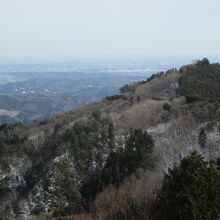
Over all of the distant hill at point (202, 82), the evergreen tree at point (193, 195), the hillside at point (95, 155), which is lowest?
the hillside at point (95, 155)

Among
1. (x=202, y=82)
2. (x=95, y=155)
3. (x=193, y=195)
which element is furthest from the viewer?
(x=202, y=82)

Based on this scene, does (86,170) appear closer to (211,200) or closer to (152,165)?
(152,165)

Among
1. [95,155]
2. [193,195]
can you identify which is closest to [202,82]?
[95,155]

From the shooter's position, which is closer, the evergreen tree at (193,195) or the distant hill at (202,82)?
the evergreen tree at (193,195)

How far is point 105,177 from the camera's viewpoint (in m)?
21.7

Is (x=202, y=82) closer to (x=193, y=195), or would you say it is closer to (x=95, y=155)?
(x=95, y=155)

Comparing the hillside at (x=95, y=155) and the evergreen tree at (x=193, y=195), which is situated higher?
the evergreen tree at (x=193, y=195)

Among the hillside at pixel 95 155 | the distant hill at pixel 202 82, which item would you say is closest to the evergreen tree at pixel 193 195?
the hillside at pixel 95 155

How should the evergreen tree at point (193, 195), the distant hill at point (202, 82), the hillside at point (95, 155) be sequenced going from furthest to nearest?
the distant hill at point (202, 82)
the hillside at point (95, 155)
the evergreen tree at point (193, 195)

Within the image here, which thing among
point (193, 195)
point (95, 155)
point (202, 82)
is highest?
point (202, 82)

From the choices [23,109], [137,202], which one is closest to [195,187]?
[137,202]

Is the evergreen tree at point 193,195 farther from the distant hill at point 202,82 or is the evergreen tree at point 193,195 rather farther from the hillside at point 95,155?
the distant hill at point 202,82

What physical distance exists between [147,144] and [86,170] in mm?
→ 4769

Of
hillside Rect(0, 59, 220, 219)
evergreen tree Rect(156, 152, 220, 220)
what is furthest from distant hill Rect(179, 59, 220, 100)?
evergreen tree Rect(156, 152, 220, 220)
